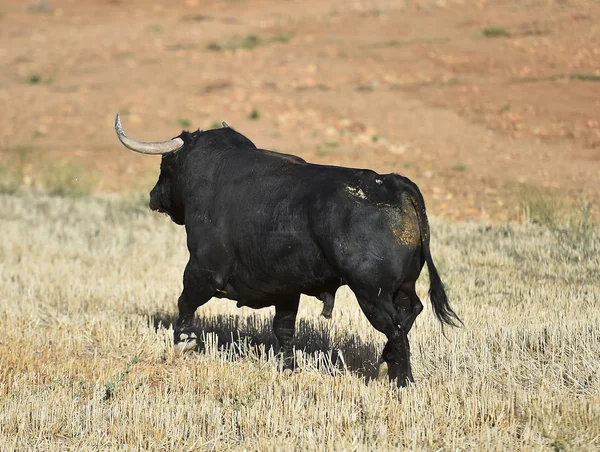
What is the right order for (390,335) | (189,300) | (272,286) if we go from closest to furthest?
(390,335)
(272,286)
(189,300)

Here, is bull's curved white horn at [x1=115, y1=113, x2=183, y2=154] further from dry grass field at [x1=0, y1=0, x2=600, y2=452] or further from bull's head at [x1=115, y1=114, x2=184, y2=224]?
dry grass field at [x1=0, y1=0, x2=600, y2=452]

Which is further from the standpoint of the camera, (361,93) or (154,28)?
(154,28)

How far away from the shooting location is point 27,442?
624cm

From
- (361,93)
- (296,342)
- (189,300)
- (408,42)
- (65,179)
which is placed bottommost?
(65,179)

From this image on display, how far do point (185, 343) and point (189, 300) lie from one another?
424 mm

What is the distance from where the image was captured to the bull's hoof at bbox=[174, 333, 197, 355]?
840 cm

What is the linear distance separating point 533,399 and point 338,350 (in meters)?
2.17

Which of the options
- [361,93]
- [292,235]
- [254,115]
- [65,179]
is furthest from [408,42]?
[292,235]

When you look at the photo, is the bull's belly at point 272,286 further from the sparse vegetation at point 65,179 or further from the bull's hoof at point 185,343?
the sparse vegetation at point 65,179

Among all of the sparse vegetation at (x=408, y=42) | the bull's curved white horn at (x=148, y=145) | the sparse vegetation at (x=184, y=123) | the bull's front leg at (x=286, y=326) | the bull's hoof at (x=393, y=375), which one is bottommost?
the sparse vegetation at (x=184, y=123)

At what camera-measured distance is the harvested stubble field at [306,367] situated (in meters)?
6.30

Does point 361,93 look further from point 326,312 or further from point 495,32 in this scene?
point 326,312

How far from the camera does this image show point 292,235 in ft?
23.4

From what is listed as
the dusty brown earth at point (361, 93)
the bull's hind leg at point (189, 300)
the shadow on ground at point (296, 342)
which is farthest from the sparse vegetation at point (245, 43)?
the bull's hind leg at point (189, 300)
